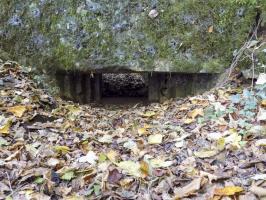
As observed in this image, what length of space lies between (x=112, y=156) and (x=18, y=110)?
3.69ft

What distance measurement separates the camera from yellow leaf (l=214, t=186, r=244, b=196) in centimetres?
206

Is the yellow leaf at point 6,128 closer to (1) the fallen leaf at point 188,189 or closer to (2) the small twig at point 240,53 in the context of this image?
(1) the fallen leaf at point 188,189

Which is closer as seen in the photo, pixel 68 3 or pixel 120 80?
pixel 68 3

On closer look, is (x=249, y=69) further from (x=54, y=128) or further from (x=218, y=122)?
(x=54, y=128)

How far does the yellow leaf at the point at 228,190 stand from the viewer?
2.06m

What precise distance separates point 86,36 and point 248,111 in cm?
233

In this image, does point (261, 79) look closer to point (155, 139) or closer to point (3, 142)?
point (155, 139)

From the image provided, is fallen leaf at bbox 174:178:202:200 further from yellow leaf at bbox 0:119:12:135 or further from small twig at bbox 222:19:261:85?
small twig at bbox 222:19:261:85

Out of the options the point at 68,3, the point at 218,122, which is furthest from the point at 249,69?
the point at 68,3

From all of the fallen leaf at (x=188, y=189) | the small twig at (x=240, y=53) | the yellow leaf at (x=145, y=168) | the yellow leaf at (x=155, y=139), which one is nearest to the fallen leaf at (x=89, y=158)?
the yellow leaf at (x=145, y=168)

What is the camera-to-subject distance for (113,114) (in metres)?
4.36

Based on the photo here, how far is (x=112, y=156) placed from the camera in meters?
2.64

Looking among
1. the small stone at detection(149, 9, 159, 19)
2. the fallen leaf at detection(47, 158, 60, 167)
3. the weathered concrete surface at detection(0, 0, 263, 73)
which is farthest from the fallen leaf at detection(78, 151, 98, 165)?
the small stone at detection(149, 9, 159, 19)

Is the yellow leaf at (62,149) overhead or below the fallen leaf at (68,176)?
overhead
